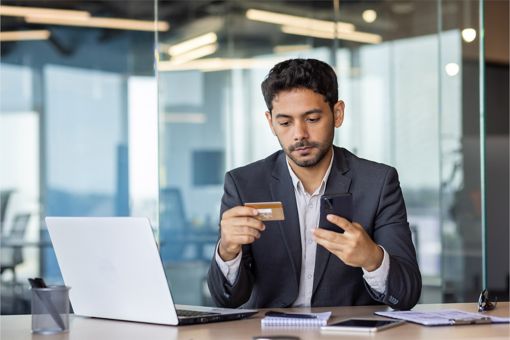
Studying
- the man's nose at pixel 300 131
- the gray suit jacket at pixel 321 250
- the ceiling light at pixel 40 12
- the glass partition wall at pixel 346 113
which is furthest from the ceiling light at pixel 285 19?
the man's nose at pixel 300 131

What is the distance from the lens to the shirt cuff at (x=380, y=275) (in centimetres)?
280

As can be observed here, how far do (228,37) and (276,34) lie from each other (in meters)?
0.34

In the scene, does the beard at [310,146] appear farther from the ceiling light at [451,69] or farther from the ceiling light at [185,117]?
the ceiling light at [451,69]

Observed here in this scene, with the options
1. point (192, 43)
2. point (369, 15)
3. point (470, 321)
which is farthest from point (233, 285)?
point (369, 15)

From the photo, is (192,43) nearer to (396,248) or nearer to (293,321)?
(396,248)

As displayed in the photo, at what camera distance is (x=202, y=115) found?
618cm

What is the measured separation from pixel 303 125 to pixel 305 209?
12.5 inches

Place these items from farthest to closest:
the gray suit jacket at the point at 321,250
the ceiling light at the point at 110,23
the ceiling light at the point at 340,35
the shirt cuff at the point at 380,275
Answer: the ceiling light at the point at 340,35
the ceiling light at the point at 110,23
the gray suit jacket at the point at 321,250
the shirt cuff at the point at 380,275

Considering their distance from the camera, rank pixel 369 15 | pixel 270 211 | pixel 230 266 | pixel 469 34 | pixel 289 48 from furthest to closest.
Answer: pixel 369 15 → pixel 289 48 → pixel 469 34 → pixel 230 266 → pixel 270 211

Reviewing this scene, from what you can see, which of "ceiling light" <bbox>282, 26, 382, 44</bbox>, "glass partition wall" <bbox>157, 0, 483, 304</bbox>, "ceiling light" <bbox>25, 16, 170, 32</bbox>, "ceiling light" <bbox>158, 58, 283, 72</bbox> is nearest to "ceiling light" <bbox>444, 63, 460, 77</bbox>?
"glass partition wall" <bbox>157, 0, 483, 304</bbox>

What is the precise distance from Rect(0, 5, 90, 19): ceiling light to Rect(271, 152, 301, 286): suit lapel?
3.12 metres

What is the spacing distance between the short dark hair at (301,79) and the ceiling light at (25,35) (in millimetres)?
3131

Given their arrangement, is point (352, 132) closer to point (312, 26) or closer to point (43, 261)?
point (312, 26)

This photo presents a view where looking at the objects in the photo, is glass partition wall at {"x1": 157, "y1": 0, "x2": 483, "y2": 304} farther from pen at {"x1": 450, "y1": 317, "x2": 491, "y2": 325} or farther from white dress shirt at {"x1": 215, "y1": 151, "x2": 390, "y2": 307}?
pen at {"x1": 450, "y1": 317, "x2": 491, "y2": 325}
